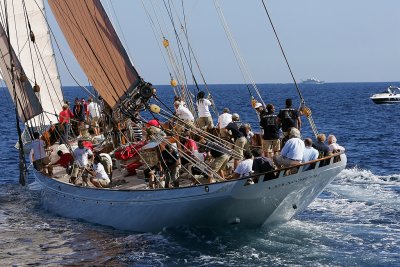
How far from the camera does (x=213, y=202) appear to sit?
73.1ft

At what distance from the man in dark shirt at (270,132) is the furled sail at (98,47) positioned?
451 centimetres

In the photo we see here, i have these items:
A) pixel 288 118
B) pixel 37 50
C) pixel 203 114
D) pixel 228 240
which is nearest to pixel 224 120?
pixel 203 114

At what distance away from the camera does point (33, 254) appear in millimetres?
22188

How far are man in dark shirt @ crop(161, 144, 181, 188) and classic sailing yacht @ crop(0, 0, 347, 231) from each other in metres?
0.23

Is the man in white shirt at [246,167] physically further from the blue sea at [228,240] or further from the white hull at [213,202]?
the blue sea at [228,240]

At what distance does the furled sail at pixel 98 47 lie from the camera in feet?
78.1

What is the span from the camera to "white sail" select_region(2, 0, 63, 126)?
37.2 m

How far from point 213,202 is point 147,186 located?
275cm

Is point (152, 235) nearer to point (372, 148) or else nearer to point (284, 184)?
point (284, 184)

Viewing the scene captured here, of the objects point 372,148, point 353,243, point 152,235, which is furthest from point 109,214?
point 372,148

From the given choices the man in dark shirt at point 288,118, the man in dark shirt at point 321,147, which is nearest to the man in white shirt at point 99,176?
the man in dark shirt at point 288,118

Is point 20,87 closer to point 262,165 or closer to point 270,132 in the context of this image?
point 270,132

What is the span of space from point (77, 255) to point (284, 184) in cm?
634

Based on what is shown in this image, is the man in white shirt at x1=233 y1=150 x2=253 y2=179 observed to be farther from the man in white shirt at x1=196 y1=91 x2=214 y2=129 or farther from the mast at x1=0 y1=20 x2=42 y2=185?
the mast at x1=0 y1=20 x2=42 y2=185
